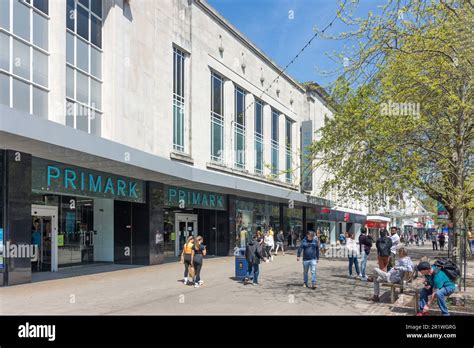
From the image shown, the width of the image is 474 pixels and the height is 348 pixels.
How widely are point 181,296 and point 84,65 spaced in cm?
956

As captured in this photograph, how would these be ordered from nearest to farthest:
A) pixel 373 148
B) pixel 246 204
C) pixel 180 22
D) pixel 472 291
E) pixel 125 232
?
1. pixel 373 148
2. pixel 472 291
3. pixel 125 232
4. pixel 180 22
5. pixel 246 204

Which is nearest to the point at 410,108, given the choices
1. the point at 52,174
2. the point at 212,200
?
the point at 52,174

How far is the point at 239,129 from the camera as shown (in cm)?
2894

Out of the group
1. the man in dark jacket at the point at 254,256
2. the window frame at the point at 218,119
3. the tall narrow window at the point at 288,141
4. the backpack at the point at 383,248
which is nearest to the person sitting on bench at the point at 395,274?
the backpack at the point at 383,248

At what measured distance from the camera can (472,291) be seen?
40.4 ft

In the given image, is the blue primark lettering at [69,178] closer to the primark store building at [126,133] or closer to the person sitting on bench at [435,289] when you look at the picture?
the primark store building at [126,133]

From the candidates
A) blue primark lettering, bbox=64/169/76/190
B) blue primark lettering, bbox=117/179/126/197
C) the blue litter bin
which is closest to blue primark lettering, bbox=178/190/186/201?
blue primark lettering, bbox=117/179/126/197

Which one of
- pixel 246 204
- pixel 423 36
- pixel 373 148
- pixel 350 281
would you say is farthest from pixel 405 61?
pixel 246 204

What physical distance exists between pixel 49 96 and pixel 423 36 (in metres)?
11.1

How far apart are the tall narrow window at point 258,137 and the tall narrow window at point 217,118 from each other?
15.5 ft

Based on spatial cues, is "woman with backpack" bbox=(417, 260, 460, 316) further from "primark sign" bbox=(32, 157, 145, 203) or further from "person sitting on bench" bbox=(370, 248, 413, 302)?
"primark sign" bbox=(32, 157, 145, 203)

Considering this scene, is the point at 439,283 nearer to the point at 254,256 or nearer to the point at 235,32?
the point at 254,256

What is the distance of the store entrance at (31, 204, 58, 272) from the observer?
55.0 feet
